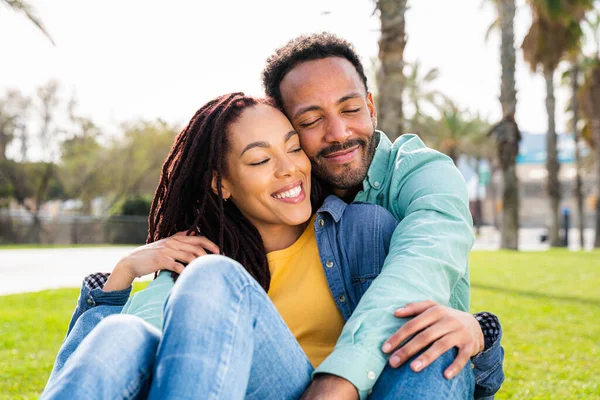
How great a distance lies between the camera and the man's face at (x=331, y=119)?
3.21m

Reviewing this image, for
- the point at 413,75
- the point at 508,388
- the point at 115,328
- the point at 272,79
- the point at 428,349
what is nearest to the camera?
the point at 115,328

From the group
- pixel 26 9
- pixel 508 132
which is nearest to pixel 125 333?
pixel 26 9

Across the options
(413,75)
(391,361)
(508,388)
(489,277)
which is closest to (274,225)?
(391,361)

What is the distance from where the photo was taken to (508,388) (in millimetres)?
4672

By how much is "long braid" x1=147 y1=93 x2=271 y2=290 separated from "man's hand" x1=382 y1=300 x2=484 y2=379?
84 cm

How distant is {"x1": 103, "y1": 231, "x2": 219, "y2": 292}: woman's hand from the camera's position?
271 centimetres

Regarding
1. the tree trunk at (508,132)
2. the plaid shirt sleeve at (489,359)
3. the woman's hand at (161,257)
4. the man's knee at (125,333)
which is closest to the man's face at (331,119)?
the woman's hand at (161,257)

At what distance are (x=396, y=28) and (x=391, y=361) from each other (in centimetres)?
780

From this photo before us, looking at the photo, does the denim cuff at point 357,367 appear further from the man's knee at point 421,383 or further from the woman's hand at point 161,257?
the woman's hand at point 161,257

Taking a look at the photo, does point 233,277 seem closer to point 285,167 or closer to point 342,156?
point 285,167

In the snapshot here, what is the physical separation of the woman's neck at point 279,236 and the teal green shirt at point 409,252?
0.43 metres

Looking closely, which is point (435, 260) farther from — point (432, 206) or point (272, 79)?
point (272, 79)

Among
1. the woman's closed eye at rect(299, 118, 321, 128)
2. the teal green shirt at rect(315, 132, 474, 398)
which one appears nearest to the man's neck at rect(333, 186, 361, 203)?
the teal green shirt at rect(315, 132, 474, 398)

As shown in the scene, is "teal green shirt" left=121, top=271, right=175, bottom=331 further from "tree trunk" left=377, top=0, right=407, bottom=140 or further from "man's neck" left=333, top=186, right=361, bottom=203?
"tree trunk" left=377, top=0, right=407, bottom=140
